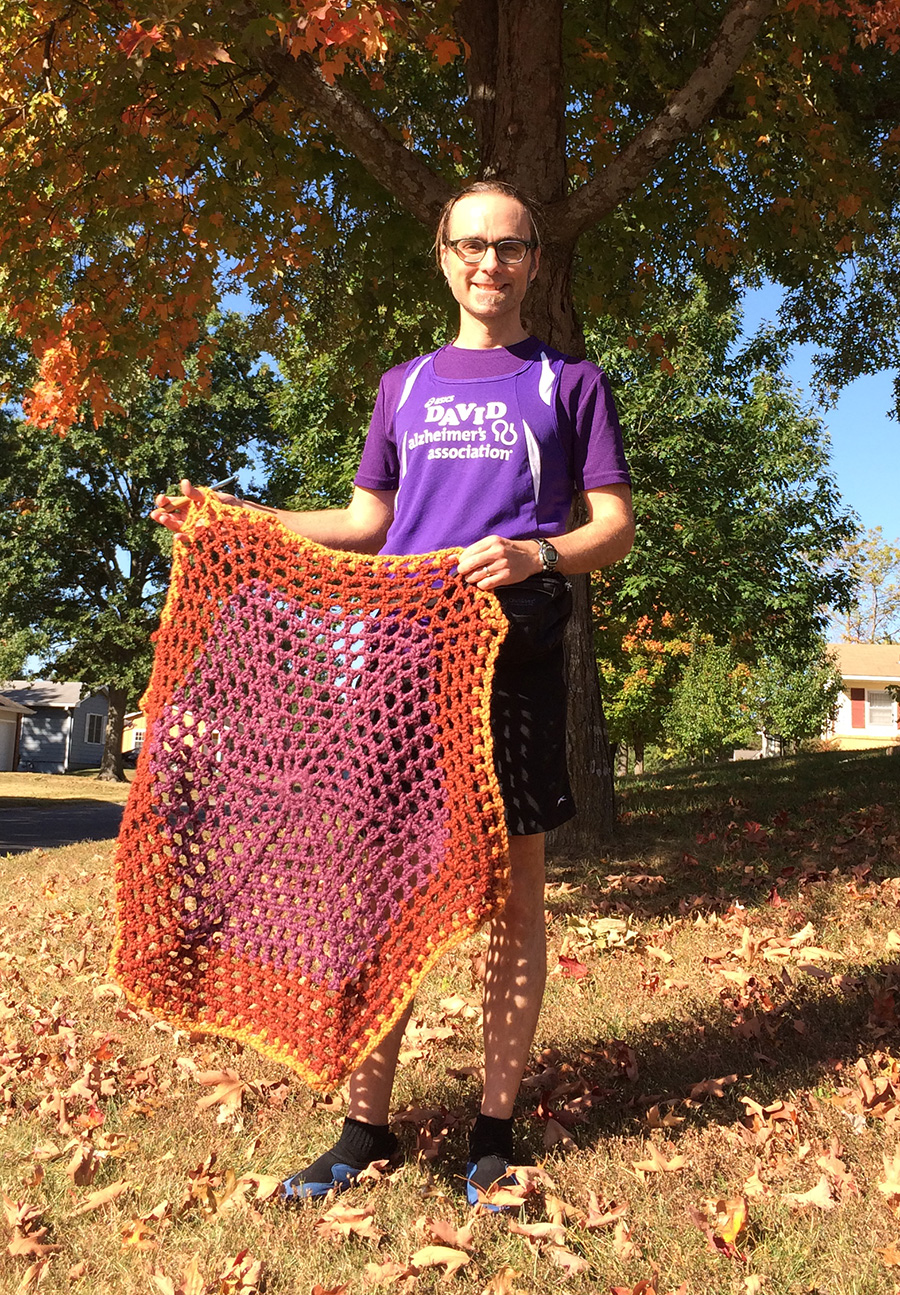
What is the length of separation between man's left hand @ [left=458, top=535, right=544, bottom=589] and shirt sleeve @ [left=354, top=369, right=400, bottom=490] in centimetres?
56

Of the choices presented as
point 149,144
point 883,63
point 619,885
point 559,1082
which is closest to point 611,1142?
point 559,1082

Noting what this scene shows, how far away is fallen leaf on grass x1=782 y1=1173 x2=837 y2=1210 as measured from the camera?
258 cm

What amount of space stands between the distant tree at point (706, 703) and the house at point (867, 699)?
66.6ft

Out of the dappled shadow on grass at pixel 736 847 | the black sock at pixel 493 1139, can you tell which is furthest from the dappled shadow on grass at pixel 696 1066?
the dappled shadow on grass at pixel 736 847

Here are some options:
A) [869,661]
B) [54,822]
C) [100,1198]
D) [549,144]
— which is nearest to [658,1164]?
[100,1198]

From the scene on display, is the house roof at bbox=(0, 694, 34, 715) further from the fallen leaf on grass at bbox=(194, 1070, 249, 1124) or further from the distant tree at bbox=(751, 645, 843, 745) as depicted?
the fallen leaf on grass at bbox=(194, 1070, 249, 1124)

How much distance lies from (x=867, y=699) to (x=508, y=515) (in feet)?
181

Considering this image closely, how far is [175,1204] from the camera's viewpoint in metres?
2.74

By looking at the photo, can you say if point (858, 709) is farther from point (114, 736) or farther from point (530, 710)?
point (530, 710)

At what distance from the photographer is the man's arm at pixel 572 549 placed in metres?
2.47

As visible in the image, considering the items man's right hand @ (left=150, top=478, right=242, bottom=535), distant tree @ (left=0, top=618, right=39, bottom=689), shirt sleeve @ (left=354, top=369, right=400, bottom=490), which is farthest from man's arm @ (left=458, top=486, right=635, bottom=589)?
distant tree @ (left=0, top=618, right=39, bottom=689)

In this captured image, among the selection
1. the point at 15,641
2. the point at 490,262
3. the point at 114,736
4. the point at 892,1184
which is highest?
the point at 15,641

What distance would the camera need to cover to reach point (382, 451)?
2953 mm

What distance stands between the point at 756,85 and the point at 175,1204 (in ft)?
25.9
